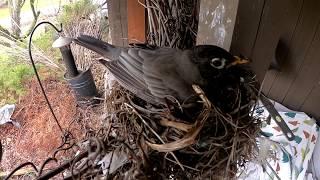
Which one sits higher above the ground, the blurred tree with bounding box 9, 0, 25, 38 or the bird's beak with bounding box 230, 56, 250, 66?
the bird's beak with bounding box 230, 56, 250, 66

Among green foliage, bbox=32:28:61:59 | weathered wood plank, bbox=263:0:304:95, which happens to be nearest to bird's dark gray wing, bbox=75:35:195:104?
weathered wood plank, bbox=263:0:304:95

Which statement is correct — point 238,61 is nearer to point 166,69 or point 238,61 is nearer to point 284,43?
point 166,69

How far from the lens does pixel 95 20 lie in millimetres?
3393

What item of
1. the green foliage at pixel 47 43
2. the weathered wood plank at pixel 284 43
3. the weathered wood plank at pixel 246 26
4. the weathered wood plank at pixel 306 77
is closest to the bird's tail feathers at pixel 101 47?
the weathered wood plank at pixel 246 26

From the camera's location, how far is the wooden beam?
110 cm

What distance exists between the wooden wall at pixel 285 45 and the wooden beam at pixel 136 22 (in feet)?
1.26

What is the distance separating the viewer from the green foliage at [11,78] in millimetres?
→ 3502

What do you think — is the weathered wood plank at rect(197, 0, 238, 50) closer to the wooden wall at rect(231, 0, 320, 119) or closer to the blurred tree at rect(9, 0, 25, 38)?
the wooden wall at rect(231, 0, 320, 119)

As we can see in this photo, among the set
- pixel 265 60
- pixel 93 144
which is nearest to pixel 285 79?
pixel 265 60

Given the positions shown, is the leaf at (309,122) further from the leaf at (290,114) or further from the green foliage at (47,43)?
the green foliage at (47,43)

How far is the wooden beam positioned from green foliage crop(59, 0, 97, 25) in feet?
8.08

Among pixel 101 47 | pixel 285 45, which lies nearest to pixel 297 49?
pixel 285 45

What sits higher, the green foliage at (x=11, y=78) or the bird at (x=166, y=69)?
the bird at (x=166, y=69)

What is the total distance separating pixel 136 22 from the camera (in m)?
1.12
